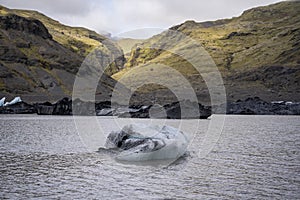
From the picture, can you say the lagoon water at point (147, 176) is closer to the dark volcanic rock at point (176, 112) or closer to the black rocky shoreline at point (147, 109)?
the dark volcanic rock at point (176, 112)

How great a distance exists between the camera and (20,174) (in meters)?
18.4

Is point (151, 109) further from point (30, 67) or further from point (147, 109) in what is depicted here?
point (30, 67)

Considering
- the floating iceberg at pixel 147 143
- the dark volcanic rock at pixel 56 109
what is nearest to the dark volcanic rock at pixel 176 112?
the dark volcanic rock at pixel 56 109

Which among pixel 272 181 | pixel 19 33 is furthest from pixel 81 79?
pixel 272 181

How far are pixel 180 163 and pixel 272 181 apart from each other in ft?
20.0

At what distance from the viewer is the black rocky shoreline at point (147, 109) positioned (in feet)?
290

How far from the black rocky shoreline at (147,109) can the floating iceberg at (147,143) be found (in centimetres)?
5756

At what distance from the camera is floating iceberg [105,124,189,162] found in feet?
76.1

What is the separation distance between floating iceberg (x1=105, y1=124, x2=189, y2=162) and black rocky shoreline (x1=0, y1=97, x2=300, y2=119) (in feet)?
189

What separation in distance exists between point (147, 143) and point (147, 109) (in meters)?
68.7

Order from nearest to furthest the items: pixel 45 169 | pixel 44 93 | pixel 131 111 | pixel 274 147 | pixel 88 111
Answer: pixel 45 169 < pixel 274 147 < pixel 131 111 < pixel 88 111 < pixel 44 93

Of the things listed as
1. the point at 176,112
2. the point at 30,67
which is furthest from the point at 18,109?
the point at 30,67

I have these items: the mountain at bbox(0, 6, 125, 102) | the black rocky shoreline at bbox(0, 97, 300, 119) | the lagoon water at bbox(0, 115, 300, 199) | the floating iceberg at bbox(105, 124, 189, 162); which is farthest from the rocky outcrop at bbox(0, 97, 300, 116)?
the lagoon water at bbox(0, 115, 300, 199)

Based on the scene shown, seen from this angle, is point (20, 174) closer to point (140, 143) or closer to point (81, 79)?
point (140, 143)
